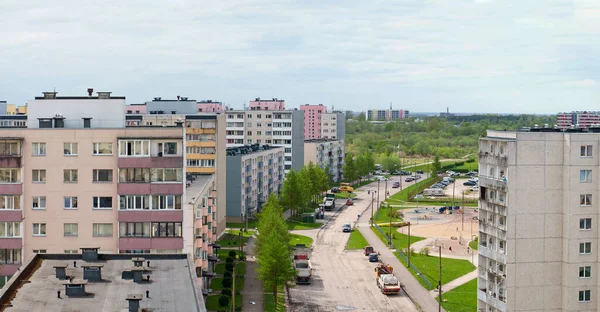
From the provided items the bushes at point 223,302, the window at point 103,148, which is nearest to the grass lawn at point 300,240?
the bushes at point 223,302

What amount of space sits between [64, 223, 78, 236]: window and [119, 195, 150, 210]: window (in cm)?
353

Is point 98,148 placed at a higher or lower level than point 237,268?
higher

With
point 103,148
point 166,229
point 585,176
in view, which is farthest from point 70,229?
point 585,176

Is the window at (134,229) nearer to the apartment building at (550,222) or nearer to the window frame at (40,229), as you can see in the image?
the window frame at (40,229)

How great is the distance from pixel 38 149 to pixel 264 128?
12389 cm

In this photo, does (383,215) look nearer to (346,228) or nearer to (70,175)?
(346,228)

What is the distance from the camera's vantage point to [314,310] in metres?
78.4

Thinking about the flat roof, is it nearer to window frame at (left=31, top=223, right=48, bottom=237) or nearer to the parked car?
window frame at (left=31, top=223, right=48, bottom=237)

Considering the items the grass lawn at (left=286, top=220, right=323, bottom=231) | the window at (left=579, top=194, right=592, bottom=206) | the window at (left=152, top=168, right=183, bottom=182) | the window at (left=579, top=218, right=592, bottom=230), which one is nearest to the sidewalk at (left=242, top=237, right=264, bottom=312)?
the window at (left=152, top=168, right=183, bottom=182)

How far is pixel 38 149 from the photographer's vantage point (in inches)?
2194

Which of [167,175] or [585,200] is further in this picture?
[585,200]

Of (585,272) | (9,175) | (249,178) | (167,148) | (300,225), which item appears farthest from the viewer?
(249,178)

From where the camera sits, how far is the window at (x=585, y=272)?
65.0m

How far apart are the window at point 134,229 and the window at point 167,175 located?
3.00 metres
